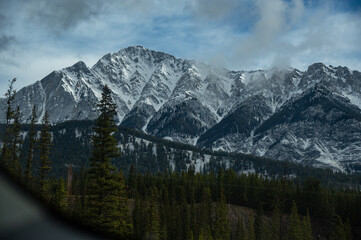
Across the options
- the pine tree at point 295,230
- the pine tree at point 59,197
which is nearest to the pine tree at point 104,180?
the pine tree at point 59,197

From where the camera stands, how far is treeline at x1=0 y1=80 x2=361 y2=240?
29.8m

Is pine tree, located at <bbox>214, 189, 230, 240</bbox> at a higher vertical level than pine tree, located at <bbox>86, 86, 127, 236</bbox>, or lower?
lower

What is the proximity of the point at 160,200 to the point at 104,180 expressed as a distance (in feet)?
192

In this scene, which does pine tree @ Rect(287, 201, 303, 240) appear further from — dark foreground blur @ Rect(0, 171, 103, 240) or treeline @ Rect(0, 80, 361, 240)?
dark foreground blur @ Rect(0, 171, 103, 240)

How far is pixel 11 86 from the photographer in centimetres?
3969

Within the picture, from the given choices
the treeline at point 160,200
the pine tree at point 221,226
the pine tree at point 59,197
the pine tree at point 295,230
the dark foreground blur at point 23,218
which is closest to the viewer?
the dark foreground blur at point 23,218

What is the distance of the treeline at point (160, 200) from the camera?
97.8 ft

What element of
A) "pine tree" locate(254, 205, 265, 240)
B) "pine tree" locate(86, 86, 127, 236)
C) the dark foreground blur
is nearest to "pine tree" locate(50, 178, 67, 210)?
the dark foreground blur

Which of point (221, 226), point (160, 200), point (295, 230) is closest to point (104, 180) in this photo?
point (221, 226)

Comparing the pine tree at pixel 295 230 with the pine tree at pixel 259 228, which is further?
the pine tree at pixel 259 228

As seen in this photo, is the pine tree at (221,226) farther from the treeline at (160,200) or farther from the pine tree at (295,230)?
the pine tree at (295,230)

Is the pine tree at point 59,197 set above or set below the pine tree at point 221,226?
above

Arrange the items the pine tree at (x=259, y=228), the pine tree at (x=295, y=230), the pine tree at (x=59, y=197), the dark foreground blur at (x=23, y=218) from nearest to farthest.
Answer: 1. the dark foreground blur at (x=23, y=218)
2. the pine tree at (x=59, y=197)
3. the pine tree at (x=295, y=230)
4. the pine tree at (x=259, y=228)

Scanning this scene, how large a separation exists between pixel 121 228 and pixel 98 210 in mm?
2453
